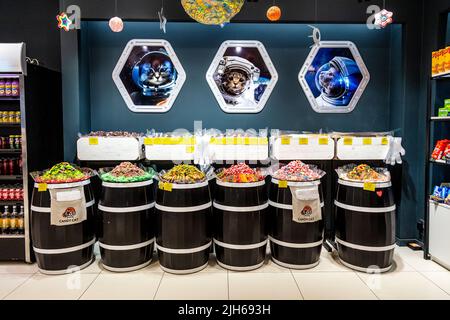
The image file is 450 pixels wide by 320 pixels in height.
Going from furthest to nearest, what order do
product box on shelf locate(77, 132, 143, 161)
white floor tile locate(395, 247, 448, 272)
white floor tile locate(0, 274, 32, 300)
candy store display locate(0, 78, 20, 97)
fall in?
1. product box on shelf locate(77, 132, 143, 161)
2. candy store display locate(0, 78, 20, 97)
3. white floor tile locate(395, 247, 448, 272)
4. white floor tile locate(0, 274, 32, 300)

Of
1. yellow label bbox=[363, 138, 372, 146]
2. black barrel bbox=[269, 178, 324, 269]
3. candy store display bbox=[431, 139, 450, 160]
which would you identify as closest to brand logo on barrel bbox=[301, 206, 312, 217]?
black barrel bbox=[269, 178, 324, 269]

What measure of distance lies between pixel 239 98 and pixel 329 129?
130 cm

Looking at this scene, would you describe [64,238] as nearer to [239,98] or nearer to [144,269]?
[144,269]

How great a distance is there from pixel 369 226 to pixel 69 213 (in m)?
2.92

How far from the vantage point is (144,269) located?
3566 millimetres

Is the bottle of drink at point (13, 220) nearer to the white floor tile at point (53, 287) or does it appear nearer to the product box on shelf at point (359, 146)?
the white floor tile at point (53, 287)

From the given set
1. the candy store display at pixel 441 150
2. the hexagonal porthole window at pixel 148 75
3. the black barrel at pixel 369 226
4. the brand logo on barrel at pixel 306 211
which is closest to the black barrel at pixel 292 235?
the brand logo on barrel at pixel 306 211

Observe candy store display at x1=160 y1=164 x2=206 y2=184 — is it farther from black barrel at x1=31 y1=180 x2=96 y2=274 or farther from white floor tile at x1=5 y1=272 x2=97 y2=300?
white floor tile at x1=5 y1=272 x2=97 y2=300

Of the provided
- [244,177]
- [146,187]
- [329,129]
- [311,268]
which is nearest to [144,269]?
[146,187]

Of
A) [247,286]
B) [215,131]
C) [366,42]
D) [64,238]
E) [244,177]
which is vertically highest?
[366,42]

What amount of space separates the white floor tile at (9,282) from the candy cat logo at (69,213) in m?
0.73

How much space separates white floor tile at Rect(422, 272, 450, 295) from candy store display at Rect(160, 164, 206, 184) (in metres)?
2.40

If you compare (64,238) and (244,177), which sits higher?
(244,177)

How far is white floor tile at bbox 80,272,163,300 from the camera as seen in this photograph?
9.81 feet
